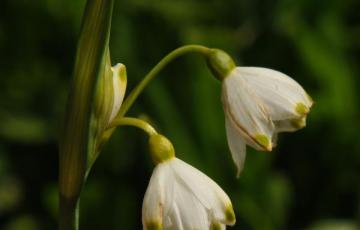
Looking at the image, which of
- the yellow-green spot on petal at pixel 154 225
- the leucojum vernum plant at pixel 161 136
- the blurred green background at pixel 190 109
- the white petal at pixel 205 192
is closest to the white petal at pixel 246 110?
the leucojum vernum plant at pixel 161 136

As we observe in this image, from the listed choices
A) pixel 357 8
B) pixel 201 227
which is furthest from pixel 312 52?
pixel 201 227

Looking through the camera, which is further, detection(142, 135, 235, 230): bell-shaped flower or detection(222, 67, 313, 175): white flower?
detection(222, 67, 313, 175): white flower

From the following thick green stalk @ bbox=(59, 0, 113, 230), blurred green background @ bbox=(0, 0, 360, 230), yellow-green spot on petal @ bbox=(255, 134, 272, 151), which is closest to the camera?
thick green stalk @ bbox=(59, 0, 113, 230)

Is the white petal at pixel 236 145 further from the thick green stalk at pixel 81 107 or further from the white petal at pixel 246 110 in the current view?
the thick green stalk at pixel 81 107

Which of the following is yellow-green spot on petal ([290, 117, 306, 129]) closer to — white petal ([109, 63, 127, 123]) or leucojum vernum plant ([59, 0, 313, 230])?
leucojum vernum plant ([59, 0, 313, 230])

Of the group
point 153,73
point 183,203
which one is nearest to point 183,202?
point 183,203

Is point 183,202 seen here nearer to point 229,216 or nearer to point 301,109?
point 229,216

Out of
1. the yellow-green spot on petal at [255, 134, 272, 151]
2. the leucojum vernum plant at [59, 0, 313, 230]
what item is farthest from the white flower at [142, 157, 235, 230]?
the yellow-green spot on petal at [255, 134, 272, 151]
